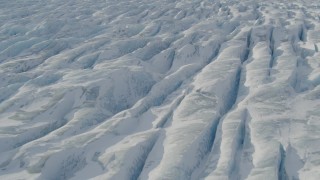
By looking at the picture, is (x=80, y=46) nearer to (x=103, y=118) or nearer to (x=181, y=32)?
(x=181, y=32)

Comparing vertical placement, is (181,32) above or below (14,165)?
below

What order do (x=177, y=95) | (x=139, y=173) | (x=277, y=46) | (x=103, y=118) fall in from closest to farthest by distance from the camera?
(x=139, y=173)
(x=103, y=118)
(x=177, y=95)
(x=277, y=46)

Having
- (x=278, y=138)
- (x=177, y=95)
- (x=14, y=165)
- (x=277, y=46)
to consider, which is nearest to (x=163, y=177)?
(x=278, y=138)

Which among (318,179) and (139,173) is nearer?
(318,179)

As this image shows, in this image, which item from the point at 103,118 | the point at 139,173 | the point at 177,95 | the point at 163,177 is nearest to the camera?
the point at 163,177

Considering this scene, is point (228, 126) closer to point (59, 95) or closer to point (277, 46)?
point (59, 95)

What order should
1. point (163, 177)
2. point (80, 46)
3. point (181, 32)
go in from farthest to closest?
point (181, 32)
point (80, 46)
point (163, 177)

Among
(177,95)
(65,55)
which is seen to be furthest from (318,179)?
(65,55)
